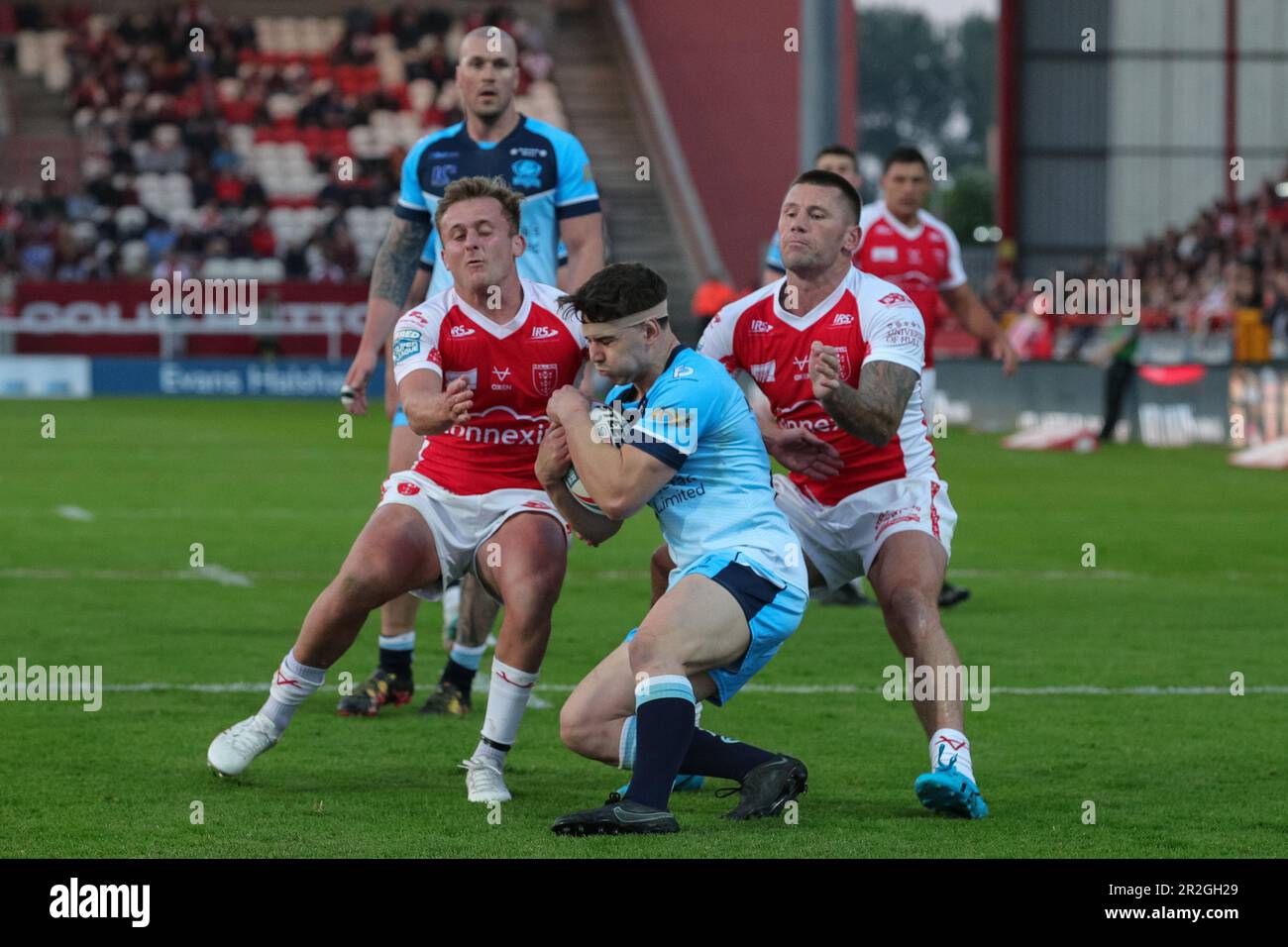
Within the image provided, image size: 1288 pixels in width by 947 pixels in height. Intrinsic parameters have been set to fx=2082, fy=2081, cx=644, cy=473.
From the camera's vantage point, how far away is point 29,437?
22938 mm

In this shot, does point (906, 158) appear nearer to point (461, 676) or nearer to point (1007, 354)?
point (1007, 354)

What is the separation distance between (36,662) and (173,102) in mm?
31963

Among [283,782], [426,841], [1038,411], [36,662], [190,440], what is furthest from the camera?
[1038,411]

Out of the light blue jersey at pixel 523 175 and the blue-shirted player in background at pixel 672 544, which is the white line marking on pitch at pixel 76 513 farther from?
the blue-shirted player in background at pixel 672 544

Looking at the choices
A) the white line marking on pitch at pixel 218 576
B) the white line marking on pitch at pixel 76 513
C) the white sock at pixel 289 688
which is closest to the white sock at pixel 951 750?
the white sock at pixel 289 688

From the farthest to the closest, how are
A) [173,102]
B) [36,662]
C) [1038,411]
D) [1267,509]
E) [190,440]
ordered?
1. [173,102]
2. [1038,411]
3. [190,440]
4. [1267,509]
5. [36,662]

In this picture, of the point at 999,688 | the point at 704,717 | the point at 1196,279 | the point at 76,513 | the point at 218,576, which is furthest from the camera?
the point at 1196,279

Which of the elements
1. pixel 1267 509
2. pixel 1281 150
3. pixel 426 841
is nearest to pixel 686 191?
pixel 1281 150

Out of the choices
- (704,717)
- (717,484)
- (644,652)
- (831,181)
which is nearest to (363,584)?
(644,652)

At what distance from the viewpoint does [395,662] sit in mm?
7965

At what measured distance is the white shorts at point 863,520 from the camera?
22.0 feet

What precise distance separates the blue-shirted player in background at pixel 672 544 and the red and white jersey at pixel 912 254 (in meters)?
4.94

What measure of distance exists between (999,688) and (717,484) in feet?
9.11

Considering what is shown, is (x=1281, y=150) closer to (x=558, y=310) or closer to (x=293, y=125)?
(x=293, y=125)
